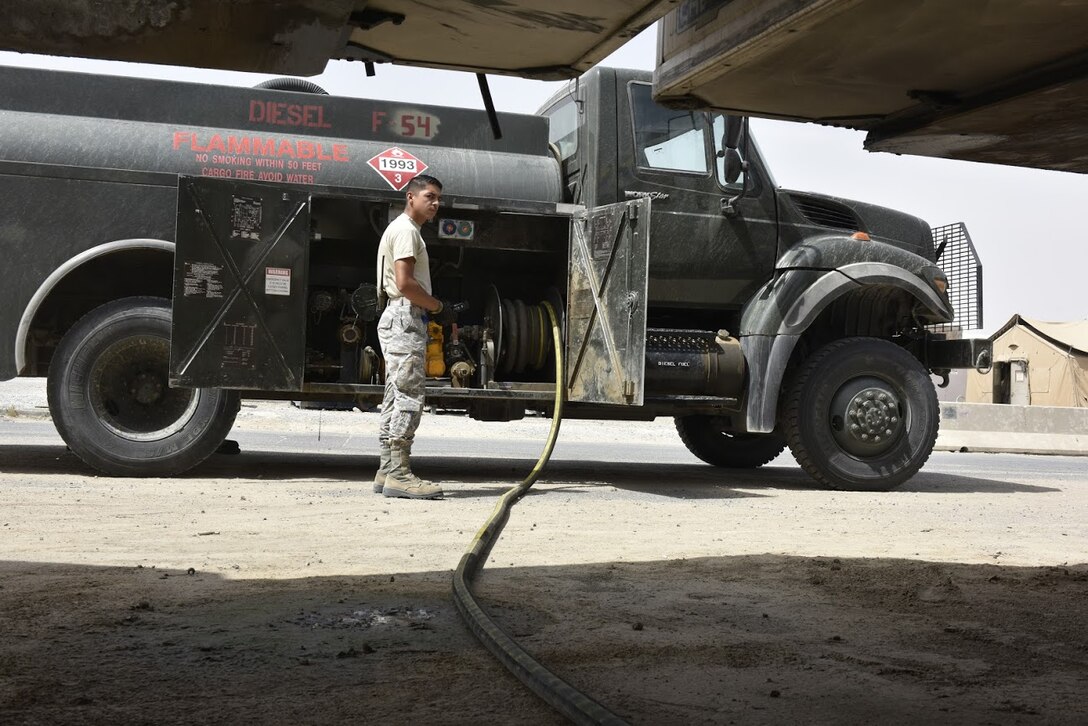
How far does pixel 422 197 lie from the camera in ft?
21.4

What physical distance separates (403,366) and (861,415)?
11.6ft

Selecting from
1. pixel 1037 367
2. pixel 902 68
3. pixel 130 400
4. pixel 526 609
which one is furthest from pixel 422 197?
pixel 1037 367

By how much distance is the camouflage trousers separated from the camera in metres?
6.57

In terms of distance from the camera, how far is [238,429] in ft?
42.1

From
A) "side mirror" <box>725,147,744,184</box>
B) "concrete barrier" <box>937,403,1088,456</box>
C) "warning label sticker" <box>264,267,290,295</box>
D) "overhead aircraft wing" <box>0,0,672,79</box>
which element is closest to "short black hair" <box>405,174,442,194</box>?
"warning label sticker" <box>264,267,290,295</box>

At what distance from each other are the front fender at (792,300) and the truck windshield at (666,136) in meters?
1.05

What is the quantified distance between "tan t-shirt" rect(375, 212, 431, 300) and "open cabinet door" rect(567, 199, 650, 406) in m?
1.35

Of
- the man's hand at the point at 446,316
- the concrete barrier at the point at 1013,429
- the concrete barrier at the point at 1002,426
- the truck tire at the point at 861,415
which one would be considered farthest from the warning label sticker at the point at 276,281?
the concrete barrier at the point at 1013,429

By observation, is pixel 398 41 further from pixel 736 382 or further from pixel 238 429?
pixel 238 429

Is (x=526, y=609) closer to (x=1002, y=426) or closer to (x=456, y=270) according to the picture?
(x=456, y=270)

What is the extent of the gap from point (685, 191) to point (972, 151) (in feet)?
14.0

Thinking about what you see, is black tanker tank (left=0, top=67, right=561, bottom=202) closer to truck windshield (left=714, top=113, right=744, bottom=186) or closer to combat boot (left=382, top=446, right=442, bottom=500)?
truck windshield (left=714, top=113, right=744, bottom=186)

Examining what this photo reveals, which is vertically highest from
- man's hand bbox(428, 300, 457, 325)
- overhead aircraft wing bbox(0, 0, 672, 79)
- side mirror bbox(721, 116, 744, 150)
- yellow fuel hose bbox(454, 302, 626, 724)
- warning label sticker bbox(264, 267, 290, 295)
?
side mirror bbox(721, 116, 744, 150)

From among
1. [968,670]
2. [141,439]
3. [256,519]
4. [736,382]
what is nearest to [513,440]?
[736,382]
